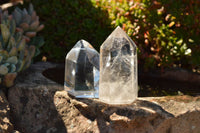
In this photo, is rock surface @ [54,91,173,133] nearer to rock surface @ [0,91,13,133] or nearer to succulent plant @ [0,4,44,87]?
rock surface @ [0,91,13,133]

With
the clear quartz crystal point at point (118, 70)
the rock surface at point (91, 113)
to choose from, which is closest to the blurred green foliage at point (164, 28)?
the rock surface at point (91, 113)

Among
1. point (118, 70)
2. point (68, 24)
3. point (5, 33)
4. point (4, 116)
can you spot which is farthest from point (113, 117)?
point (68, 24)

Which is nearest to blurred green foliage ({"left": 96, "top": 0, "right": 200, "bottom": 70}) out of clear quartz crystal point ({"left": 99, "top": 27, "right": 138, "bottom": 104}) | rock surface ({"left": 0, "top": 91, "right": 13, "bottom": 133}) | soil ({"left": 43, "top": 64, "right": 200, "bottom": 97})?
soil ({"left": 43, "top": 64, "right": 200, "bottom": 97})

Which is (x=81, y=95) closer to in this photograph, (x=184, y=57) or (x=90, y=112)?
(x=90, y=112)

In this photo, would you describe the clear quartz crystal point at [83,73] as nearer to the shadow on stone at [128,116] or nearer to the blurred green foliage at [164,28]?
the shadow on stone at [128,116]

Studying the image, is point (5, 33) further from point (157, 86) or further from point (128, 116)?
point (157, 86)

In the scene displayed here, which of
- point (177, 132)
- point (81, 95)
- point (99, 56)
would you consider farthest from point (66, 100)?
point (177, 132)
